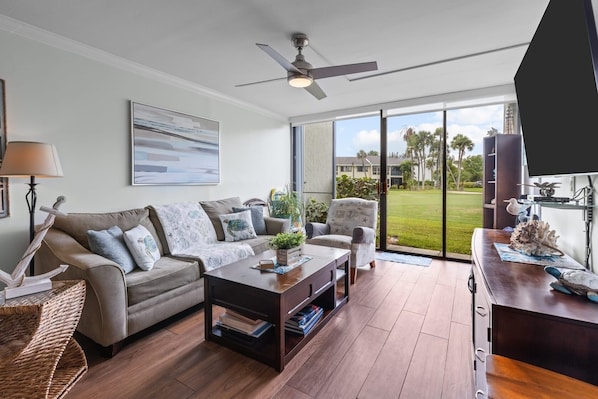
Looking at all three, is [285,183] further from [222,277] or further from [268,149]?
[222,277]

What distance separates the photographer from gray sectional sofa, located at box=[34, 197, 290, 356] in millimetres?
1879

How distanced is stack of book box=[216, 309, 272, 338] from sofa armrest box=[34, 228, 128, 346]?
0.69m

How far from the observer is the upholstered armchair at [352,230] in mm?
3434

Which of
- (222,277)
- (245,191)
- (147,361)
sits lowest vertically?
(147,361)

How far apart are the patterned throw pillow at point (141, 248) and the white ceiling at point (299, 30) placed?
1.72 meters

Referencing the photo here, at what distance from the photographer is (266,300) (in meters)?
1.86

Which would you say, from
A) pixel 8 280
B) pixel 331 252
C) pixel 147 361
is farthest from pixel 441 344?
pixel 8 280

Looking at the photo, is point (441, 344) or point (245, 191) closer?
point (441, 344)

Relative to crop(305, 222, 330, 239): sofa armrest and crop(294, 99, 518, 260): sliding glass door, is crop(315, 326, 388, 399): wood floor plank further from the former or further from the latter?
crop(294, 99, 518, 260): sliding glass door

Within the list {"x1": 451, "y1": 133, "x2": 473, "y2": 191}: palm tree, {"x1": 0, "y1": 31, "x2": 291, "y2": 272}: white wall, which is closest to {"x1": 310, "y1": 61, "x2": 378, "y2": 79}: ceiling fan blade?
{"x1": 0, "y1": 31, "x2": 291, "y2": 272}: white wall

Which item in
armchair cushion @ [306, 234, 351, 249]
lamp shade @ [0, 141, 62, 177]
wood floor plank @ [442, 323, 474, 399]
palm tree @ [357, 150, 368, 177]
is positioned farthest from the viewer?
palm tree @ [357, 150, 368, 177]

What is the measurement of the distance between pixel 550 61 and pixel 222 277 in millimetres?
2247

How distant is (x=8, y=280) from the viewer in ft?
3.83

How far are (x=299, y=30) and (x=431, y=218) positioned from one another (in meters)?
3.41
